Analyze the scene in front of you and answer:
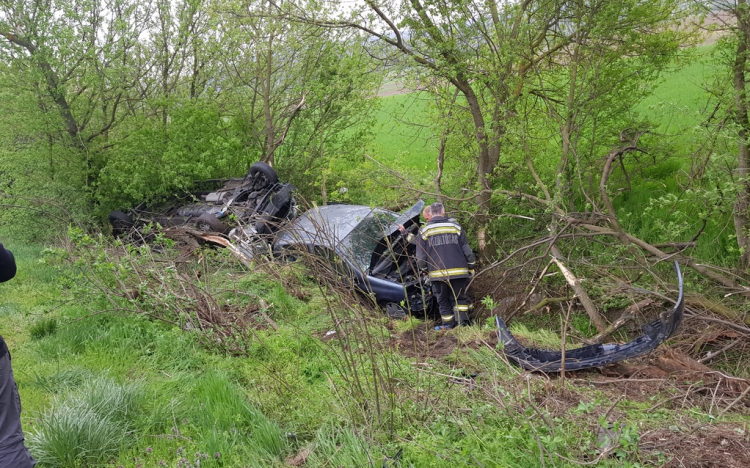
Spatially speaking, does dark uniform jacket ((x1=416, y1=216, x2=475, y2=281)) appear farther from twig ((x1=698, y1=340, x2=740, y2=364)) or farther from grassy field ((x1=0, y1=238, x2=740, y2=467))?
twig ((x1=698, y1=340, x2=740, y2=364))

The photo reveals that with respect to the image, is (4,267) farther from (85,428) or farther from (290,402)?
(290,402)

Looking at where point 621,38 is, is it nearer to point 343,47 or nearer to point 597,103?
point 597,103

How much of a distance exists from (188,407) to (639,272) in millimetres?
4637

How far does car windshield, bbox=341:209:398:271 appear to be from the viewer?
7.29 metres

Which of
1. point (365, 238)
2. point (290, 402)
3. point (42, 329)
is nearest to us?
point (290, 402)

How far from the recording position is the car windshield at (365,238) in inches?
287

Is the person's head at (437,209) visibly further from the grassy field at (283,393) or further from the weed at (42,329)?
the weed at (42,329)

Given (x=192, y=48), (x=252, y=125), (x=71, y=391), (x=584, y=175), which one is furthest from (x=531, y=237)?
(x=192, y=48)

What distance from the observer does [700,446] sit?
2777 millimetres

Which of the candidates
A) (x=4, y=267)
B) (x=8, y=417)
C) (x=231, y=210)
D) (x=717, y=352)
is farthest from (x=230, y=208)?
(x=717, y=352)

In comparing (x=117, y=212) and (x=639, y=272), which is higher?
(x=117, y=212)

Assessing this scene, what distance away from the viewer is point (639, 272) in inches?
223

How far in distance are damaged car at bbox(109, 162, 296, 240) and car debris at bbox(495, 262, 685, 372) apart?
4558 millimetres

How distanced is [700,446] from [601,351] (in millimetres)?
1829
